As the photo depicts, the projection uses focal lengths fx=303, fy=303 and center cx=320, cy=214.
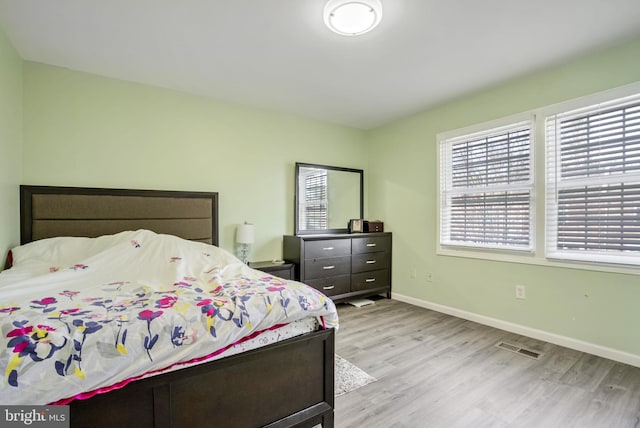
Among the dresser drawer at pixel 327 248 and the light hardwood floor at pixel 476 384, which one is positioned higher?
the dresser drawer at pixel 327 248

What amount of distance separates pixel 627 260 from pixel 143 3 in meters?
3.79

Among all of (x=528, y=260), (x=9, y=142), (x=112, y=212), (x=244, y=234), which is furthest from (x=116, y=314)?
(x=528, y=260)

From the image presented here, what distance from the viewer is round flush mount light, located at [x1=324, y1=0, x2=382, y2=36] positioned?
1819 mm

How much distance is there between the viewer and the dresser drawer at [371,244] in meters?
3.89

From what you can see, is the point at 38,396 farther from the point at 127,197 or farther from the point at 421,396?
the point at 127,197

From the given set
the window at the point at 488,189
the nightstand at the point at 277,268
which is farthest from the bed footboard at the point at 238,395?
the window at the point at 488,189

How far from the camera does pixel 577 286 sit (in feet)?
8.32

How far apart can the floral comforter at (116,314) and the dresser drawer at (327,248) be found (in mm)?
1318

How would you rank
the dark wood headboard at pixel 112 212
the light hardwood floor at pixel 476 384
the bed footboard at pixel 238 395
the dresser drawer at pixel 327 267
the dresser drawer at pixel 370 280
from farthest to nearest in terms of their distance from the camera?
the dresser drawer at pixel 370 280 < the dresser drawer at pixel 327 267 < the dark wood headboard at pixel 112 212 < the light hardwood floor at pixel 476 384 < the bed footboard at pixel 238 395

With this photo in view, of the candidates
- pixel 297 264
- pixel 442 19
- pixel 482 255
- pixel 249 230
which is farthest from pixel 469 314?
pixel 442 19

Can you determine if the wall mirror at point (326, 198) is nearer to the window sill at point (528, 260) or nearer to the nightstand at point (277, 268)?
the nightstand at point (277, 268)

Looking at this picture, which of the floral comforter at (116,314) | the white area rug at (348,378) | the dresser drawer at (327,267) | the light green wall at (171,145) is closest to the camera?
the floral comforter at (116,314)

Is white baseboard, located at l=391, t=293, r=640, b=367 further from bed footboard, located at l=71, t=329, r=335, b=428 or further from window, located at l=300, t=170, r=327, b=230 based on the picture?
bed footboard, located at l=71, t=329, r=335, b=428

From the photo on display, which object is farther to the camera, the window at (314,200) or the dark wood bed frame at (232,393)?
the window at (314,200)
